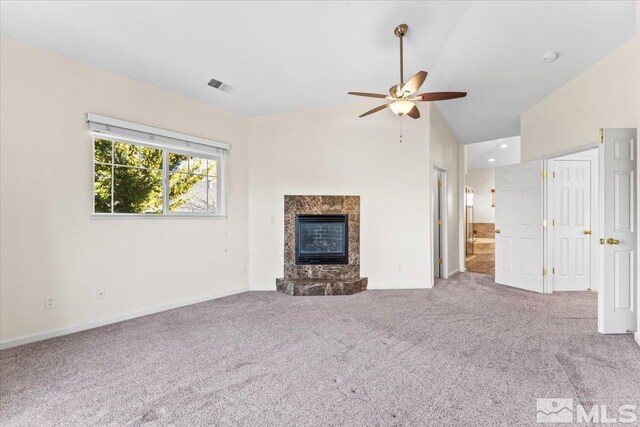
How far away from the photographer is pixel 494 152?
10.5 m

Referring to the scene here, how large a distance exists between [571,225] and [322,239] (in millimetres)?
3733

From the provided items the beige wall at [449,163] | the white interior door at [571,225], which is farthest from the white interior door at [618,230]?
the beige wall at [449,163]

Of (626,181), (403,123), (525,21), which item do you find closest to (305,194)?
(403,123)

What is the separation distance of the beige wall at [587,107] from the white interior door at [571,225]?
0.54 m

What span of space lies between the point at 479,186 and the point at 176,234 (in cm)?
1103

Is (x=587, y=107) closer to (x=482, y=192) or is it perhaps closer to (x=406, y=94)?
(x=406, y=94)

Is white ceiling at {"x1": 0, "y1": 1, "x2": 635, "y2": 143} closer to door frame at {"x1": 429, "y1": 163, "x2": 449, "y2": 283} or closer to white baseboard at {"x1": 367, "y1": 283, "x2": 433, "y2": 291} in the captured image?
door frame at {"x1": 429, "y1": 163, "x2": 449, "y2": 283}

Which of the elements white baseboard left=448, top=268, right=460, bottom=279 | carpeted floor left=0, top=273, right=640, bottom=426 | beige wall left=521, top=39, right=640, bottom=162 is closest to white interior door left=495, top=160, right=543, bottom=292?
beige wall left=521, top=39, right=640, bottom=162

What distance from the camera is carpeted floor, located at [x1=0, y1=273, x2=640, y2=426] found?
180cm

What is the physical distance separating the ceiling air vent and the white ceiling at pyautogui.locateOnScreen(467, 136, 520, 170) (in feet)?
26.3

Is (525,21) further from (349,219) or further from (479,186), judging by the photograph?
(479,186)

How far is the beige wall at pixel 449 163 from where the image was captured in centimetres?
516

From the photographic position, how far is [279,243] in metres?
4.84
